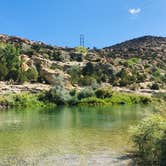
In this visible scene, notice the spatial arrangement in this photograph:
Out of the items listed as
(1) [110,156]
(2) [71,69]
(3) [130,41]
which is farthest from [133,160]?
(3) [130,41]

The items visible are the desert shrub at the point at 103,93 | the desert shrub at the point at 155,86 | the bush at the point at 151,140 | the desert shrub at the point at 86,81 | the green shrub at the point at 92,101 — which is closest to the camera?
the bush at the point at 151,140

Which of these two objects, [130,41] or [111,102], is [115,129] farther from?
[130,41]

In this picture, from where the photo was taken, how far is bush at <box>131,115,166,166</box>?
17.8 m

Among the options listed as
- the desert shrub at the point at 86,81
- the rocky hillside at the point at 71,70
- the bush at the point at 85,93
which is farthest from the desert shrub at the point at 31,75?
the bush at the point at 85,93

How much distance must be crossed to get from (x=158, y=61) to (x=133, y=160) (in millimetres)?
110505

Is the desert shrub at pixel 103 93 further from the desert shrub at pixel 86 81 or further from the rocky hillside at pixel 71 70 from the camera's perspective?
the desert shrub at pixel 86 81

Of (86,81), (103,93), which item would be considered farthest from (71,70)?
(103,93)

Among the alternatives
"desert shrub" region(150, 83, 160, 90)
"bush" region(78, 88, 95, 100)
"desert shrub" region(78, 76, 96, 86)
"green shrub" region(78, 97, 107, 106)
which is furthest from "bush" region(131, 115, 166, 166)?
"desert shrub" region(150, 83, 160, 90)

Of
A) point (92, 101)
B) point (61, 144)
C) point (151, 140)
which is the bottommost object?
point (61, 144)

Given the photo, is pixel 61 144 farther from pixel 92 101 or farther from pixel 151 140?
pixel 92 101

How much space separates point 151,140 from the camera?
19469 mm

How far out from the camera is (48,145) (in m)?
24.9

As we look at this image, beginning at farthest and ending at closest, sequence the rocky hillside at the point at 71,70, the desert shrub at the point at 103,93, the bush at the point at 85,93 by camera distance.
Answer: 1. the rocky hillside at the point at 71,70
2. the desert shrub at the point at 103,93
3. the bush at the point at 85,93

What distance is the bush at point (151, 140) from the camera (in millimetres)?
17837
